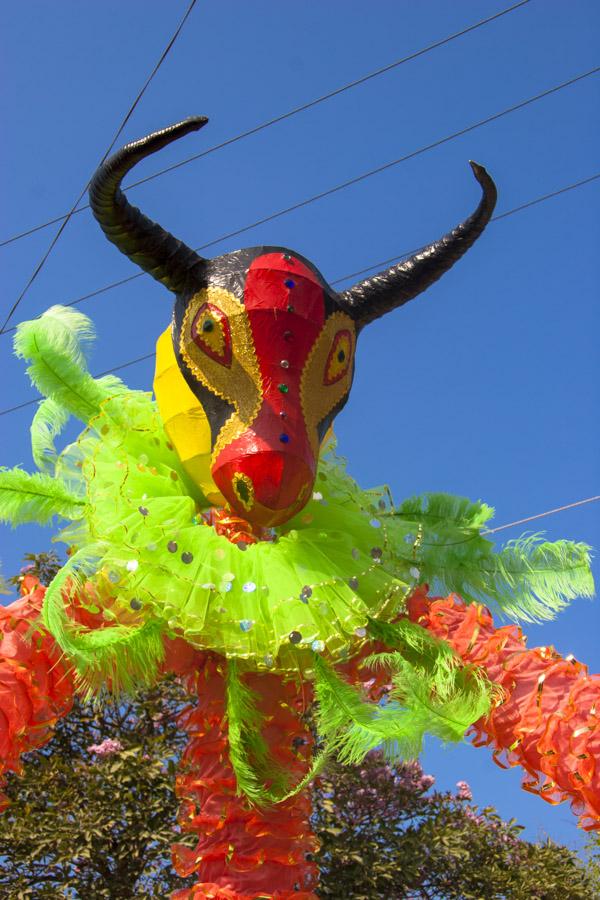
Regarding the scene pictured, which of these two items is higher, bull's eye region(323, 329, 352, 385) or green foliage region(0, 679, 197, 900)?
bull's eye region(323, 329, 352, 385)

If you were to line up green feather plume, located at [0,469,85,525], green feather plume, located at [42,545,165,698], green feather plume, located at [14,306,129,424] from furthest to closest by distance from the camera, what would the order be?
1. green feather plume, located at [14,306,129,424]
2. green feather plume, located at [0,469,85,525]
3. green feather plume, located at [42,545,165,698]

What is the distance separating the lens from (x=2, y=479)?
3496 millimetres

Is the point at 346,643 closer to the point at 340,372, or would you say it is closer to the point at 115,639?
the point at 115,639

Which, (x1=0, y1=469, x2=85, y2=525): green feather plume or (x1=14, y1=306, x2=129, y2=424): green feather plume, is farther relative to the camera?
(x1=14, y1=306, x2=129, y2=424): green feather plume


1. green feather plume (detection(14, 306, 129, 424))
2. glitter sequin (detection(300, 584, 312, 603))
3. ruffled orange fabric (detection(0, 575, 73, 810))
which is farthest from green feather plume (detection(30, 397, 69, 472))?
glitter sequin (detection(300, 584, 312, 603))

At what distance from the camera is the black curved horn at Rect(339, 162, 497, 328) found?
3826 mm

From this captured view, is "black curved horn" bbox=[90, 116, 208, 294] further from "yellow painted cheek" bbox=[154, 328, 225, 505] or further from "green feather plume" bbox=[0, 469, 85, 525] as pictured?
"green feather plume" bbox=[0, 469, 85, 525]

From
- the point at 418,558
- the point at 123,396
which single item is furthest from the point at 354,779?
the point at 123,396

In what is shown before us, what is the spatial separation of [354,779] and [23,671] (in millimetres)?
3248

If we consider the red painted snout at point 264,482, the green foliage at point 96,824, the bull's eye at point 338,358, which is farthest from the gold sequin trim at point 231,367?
the green foliage at point 96,824

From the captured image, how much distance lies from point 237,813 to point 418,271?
1862 millimetres

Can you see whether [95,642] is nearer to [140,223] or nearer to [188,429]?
[188,429]

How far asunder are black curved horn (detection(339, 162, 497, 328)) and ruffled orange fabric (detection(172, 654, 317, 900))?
1296 millimetres

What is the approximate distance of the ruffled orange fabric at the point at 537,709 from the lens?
3.02 m
